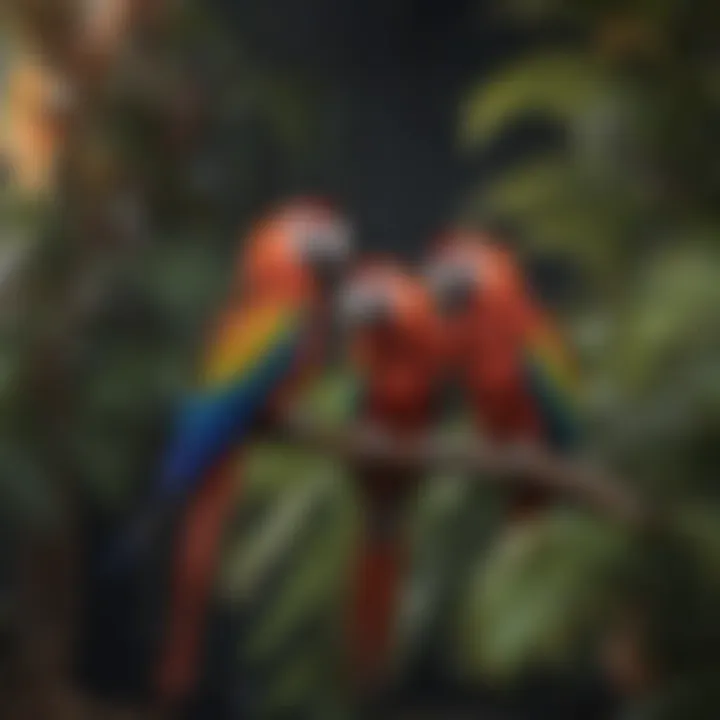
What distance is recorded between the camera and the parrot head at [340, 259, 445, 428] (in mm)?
966

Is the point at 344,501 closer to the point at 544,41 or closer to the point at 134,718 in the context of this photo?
the point at 134,718

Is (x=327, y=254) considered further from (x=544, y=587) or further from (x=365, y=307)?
(x=544, y=587)

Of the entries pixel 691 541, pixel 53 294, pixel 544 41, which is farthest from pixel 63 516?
pixel 544 41

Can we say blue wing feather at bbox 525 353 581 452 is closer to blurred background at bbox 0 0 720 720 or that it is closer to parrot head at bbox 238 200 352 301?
blurred background at bbox 0 0 720 720

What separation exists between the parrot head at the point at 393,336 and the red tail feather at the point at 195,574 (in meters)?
0.10

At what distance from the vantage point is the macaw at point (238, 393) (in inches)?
38.5

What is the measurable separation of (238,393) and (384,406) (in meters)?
0.09

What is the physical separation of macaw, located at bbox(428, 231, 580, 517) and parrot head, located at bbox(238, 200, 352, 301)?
0.06 metres

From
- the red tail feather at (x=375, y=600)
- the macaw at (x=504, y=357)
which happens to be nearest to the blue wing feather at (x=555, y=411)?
the macaw at (x=504, y=357)

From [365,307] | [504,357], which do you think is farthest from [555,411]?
[365,307]

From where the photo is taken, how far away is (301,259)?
101cm

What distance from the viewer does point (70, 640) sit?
137 cm

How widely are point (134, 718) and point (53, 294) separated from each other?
355 mm

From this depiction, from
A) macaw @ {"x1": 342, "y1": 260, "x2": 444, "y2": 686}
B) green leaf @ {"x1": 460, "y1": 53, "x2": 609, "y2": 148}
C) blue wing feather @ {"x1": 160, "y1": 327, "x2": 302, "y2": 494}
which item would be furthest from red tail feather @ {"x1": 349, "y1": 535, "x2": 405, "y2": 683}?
green leaf @ {"x1": 460, "y1": 53, "x2": 609, "y2": 148}
